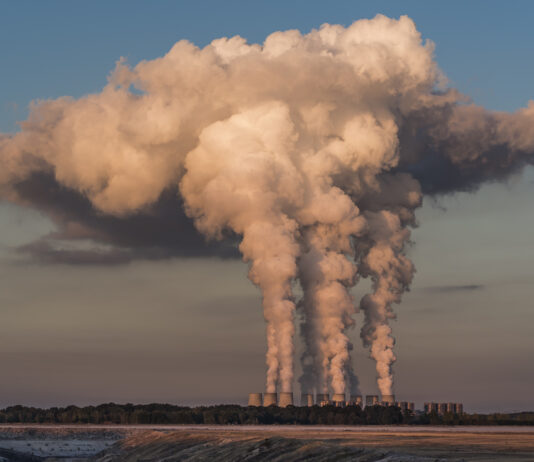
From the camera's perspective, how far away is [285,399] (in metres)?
153

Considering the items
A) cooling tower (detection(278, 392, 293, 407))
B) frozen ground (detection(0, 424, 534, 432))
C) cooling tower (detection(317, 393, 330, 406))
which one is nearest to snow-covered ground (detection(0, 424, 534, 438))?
frozen ground (detection(0, 424, 534, 432))

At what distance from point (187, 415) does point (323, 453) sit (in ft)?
325

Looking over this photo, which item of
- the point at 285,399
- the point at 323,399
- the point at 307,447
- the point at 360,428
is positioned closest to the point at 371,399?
the point at 323,399

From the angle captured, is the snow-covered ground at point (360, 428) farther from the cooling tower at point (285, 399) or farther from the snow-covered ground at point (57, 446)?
the cooling tower at point (285, 399)

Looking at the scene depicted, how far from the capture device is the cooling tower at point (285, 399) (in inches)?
5999

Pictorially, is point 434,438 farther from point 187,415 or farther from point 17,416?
point 17,416

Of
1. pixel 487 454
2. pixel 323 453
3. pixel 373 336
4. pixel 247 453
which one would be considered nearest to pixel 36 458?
pixel 247 453

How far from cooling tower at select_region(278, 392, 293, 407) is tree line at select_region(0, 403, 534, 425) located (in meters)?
1.98

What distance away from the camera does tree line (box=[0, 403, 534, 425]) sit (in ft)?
466

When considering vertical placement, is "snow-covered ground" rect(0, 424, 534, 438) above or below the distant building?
below

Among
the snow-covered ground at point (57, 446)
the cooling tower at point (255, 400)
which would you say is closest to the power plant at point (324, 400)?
the cooling tower at point (255, 400)

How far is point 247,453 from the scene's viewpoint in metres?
74.2

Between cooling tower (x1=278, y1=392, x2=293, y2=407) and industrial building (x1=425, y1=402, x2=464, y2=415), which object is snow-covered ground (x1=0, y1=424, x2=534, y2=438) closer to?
cooling tower (x1=278, y1=392, x2=293, y2=407)

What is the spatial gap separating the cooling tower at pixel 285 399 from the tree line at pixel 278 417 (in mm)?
1980
